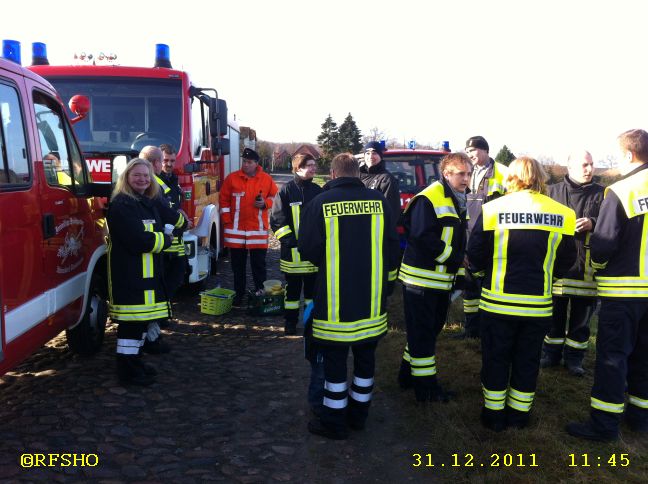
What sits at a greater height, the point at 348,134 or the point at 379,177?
the point at 348,134

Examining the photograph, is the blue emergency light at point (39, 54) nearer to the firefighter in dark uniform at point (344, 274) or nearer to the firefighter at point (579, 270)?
the firefighter in dark uniform at point (344, 274)

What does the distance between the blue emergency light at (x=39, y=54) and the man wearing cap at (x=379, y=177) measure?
444 centimetres

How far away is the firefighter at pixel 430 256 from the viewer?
4.03 m

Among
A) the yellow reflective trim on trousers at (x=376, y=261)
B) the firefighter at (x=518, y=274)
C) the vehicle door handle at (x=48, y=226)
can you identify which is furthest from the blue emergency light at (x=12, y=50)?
the firefighter at (x=518, y=274)

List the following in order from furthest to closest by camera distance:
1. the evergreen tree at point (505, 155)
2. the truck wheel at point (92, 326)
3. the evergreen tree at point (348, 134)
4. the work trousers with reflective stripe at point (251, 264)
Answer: the evergreen tree at point (348, 134), the evergreen tree at point (505, 155), the work trousers with reflective stripe at point (251, 264), the truck wheel at point (92, 326)

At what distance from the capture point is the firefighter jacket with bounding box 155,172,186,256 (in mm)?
5504

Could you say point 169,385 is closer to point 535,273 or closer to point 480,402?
point 480,402

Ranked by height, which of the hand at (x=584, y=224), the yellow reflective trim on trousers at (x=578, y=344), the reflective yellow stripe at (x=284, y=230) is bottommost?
the yellow reflective trim on trousers at (x=578, y=344)

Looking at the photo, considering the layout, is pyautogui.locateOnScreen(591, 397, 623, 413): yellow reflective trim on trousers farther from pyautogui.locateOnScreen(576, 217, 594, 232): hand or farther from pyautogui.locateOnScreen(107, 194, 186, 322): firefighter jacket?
pyautogui.locateOnScreen(107, 194, 186, 322): firefighter jacket

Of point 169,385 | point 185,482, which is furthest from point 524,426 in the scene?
point 169,385

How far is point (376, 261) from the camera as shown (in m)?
3.67

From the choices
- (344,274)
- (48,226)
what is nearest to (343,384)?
(344,274)

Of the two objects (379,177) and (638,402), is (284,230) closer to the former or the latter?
(379,177)

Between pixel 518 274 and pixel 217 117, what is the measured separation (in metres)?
4.79
